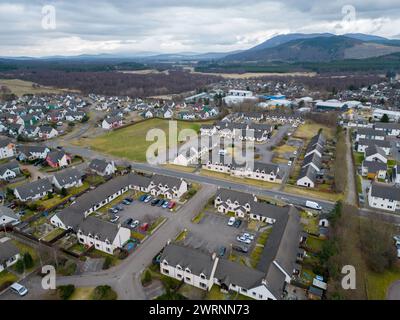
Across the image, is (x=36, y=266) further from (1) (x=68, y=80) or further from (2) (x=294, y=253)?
(1) (x=68, y=80)

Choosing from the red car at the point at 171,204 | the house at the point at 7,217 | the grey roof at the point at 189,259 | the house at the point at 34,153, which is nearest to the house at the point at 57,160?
the house at the point at 34,153

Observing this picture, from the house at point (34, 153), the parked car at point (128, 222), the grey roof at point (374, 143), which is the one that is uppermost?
the grey roof at point (374, 143)

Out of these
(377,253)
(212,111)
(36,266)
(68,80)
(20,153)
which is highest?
(68,80)

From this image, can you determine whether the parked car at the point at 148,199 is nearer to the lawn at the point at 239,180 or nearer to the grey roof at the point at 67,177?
the lawn at the point at 239,180

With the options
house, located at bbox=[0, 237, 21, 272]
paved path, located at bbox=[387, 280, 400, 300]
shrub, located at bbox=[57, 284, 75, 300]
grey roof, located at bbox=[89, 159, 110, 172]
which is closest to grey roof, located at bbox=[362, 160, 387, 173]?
paved path, located at bbox=[387, 280, 400, 300]

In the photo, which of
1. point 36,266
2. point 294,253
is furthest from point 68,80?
point 294,253
